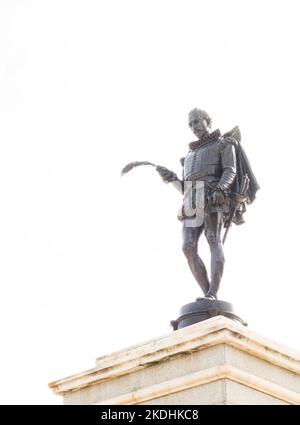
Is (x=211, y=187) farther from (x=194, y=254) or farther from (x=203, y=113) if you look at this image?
(x=203, y=113)

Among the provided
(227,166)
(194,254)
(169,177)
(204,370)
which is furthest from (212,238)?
(204,370)

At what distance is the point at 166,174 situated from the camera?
917 cm

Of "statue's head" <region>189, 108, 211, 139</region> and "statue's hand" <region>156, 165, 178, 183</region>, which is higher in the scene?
"statue's head" <region>189, 108, 211, 139</region>

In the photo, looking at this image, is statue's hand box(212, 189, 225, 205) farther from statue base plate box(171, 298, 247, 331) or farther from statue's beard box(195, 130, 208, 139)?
statue base plate box(171, 298, 247, 331)

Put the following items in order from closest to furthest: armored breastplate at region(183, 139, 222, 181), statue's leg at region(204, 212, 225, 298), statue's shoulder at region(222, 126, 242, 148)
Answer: statue's leg at region(204, 212, 225, 298), armored breastplate at region(183, 139, 222, 181), statue's shoulder at region(222, 126, 242, 148)

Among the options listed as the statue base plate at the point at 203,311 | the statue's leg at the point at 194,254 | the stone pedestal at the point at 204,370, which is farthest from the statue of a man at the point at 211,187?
the stone pedestal at the point at 204,370

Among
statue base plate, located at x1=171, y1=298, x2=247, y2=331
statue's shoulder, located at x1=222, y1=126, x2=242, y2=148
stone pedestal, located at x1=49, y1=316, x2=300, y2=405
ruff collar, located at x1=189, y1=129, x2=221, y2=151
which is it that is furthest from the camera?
ruff collar, located at x1=189, y1=129, x2=221, y2=151

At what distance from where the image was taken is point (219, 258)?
820cm

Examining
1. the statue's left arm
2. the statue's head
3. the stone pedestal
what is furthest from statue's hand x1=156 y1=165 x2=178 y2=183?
the stone pedestal

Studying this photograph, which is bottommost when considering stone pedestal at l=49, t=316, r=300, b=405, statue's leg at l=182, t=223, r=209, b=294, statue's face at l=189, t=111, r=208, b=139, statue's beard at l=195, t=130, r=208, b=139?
stone pedestal at l=49, t=316, r=300, b=405

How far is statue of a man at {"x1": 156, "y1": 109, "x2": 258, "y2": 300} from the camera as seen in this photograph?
27.4ft

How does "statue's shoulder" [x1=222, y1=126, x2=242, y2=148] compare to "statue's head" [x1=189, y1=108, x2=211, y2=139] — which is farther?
"statue's head" [x1=189, y1=108, x2=211, y2=139]

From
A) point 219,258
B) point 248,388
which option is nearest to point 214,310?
point 219,258

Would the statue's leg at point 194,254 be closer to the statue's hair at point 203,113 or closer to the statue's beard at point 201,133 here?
the statue's beard at point 201,133
